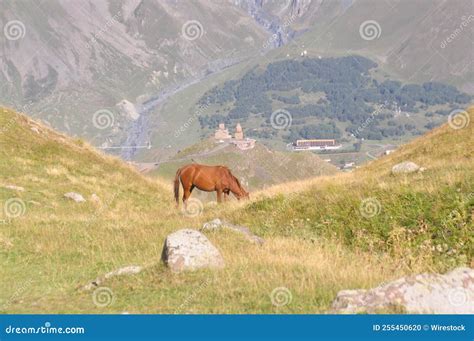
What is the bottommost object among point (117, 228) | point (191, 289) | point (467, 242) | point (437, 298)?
point (437, 298)

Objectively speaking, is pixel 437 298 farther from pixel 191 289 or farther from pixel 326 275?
pixel 191 289

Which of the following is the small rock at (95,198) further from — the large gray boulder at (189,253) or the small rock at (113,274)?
the large gray boulder at (189,253)

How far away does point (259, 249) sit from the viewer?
1853 centimetres

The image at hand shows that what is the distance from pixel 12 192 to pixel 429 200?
23.9m

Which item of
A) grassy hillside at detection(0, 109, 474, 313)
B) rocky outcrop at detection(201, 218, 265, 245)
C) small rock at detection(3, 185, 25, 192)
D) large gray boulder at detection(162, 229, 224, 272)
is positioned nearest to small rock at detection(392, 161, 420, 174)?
grassy hillside at detection(0, 109, 474, 313)

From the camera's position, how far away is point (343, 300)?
12.2m

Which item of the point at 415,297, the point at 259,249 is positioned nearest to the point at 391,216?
the point at 259,249

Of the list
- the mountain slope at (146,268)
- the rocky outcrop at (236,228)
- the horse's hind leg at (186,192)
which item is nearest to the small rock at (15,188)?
the mountain slope at (146,268)

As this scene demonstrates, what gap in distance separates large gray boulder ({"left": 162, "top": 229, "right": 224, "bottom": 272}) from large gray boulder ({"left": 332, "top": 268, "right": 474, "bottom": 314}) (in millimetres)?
4681

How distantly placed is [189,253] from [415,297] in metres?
6.29

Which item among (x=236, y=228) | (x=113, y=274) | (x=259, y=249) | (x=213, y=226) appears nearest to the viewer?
(x=113, y=274)

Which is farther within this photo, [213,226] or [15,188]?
[15,188]

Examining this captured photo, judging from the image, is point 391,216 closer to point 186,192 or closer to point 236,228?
point 236,228
